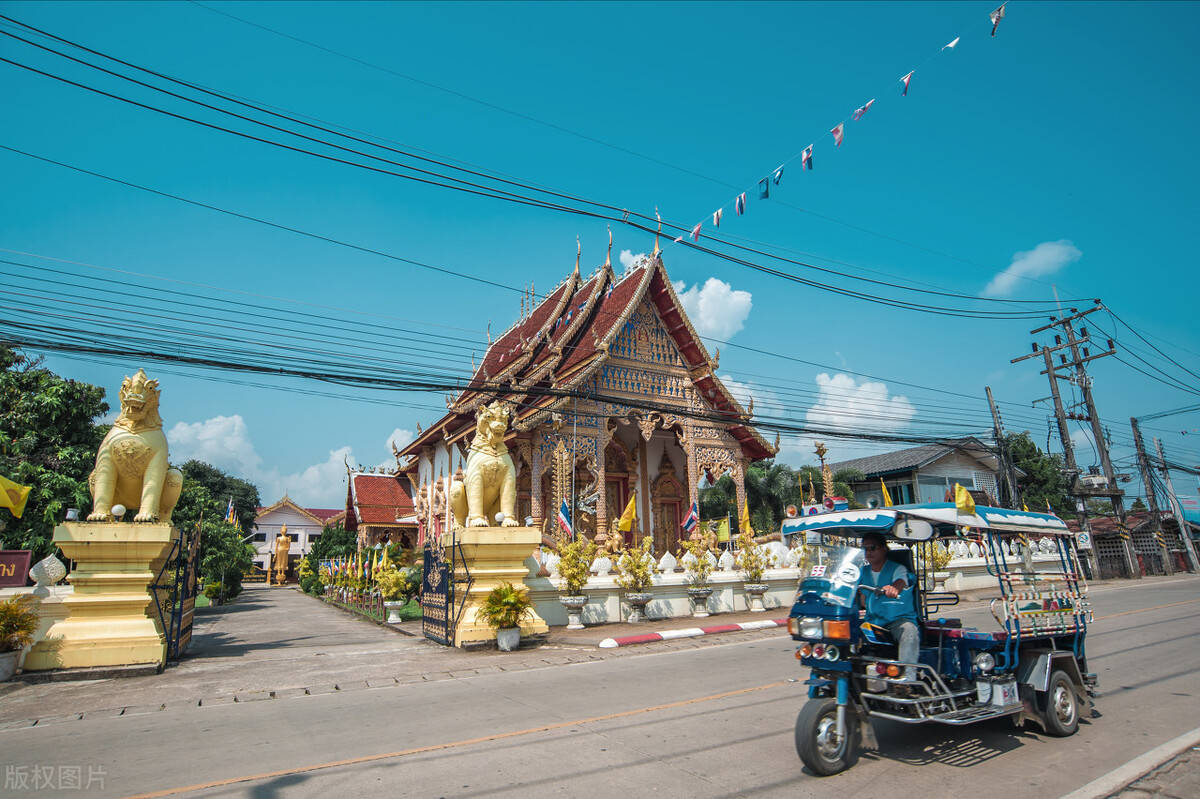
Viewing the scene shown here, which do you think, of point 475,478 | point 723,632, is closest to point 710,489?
point 723,632

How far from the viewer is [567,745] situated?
5000mm

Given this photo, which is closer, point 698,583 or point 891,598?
point 891,598

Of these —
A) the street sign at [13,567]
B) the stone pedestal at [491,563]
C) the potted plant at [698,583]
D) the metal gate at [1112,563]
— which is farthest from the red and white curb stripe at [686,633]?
the metal gate at [1112,563]

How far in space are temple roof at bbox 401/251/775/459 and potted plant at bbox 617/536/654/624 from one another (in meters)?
5.69

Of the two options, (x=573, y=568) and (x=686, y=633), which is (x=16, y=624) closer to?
(x=573, y=568)

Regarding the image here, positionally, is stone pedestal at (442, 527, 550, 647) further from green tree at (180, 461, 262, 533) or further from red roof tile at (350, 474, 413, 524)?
green tree at (180, 461, 262, 533)

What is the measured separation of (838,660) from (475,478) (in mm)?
7850

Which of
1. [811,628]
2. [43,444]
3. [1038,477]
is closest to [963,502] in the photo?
[811,628]

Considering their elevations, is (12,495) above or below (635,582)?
above

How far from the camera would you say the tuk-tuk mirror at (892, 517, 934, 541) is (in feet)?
15.8

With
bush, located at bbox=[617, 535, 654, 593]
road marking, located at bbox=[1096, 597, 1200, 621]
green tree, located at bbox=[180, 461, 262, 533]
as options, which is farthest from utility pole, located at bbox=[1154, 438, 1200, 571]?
green tree, located at bbox=[180, 461, 262, 533]

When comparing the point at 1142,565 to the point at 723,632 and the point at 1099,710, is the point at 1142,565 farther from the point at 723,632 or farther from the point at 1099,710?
the point at 1099,710

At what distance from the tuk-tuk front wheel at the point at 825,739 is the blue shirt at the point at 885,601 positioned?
2.54ft

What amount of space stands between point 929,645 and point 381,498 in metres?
29.6
